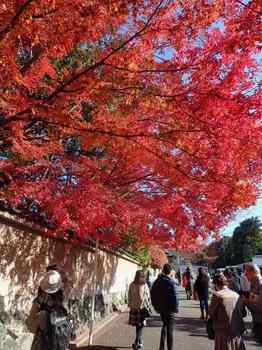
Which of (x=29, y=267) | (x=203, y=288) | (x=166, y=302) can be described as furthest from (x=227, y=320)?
(x=203, y=288)

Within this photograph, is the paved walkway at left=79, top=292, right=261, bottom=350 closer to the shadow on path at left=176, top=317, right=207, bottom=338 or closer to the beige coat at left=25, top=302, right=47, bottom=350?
the shadow on path at left=176, top=317, right=207, bottom=338

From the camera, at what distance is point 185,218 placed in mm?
12008

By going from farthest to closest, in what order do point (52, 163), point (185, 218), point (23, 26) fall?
point (185, 218), point (52, 163), point (23, 26)

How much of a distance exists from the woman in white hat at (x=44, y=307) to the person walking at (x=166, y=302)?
3.15 metres

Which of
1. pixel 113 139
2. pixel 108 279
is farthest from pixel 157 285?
pixel 108 279

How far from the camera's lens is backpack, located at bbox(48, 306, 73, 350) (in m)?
5.72

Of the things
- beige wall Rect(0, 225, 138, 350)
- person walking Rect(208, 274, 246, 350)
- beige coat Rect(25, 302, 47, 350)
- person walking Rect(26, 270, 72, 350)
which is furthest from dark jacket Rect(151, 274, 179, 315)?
beige coat Rect(25, 302, 47, 350)

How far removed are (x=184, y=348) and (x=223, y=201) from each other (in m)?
3.51

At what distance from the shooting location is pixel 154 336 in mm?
11023

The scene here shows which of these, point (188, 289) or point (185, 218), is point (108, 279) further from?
point (188, 289)

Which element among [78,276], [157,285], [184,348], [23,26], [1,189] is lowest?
[184,348]

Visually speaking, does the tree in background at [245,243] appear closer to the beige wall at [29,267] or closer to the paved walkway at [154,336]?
the paved walkway at [154,336]

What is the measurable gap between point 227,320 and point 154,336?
18.4 feet

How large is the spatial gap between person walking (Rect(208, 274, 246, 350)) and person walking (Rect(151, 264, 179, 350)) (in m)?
2.59
